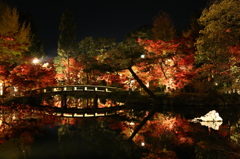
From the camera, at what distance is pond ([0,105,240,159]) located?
7969 mm

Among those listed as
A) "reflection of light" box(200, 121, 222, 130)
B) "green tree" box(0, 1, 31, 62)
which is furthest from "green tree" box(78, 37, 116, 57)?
"reflection of light" box(200, 121, 222, 130)

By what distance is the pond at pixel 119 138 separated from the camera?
7.97m

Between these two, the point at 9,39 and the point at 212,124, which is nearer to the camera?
the point at 212,124

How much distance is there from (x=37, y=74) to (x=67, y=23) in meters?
13.9

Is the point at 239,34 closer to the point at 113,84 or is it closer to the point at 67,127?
the point at 67,127

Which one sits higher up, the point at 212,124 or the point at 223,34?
the point at 223,34

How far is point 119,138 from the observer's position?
33.3 ft

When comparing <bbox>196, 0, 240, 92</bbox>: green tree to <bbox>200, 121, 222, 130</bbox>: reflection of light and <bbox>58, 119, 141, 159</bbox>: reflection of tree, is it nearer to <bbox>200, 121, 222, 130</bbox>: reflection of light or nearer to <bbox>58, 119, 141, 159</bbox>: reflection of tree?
<bbox>200, 121, 222, 130</bbox>: reflection of light

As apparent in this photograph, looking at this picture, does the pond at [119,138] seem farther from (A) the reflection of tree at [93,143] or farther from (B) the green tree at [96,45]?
(B) the green tree at [96,45]

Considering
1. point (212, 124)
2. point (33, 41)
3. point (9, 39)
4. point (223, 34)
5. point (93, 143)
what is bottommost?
point (93, 143)

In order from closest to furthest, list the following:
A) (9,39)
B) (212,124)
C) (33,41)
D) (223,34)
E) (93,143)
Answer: (93,143) → (223,34) → (212,124) → (9,39) → (33,41)

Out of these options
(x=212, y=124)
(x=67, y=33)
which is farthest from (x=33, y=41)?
(x=212, y=124)

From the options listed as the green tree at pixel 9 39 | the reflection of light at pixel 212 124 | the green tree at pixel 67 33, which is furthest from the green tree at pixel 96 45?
the reflection of light at pixel 212 124

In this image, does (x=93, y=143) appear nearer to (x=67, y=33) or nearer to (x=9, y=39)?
(x=9, y=39)
